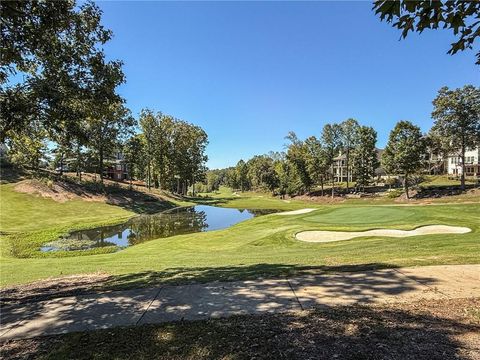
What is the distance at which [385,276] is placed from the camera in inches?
280

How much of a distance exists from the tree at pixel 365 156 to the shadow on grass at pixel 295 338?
5818 cm

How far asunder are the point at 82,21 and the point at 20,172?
46.1m

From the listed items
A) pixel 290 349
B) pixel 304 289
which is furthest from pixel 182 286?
pixel 290 349

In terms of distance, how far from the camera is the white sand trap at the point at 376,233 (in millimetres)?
17734

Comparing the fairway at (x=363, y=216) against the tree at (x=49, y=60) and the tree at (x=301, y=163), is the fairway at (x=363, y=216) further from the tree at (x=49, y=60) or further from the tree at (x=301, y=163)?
the tree at (x=301, y=163)

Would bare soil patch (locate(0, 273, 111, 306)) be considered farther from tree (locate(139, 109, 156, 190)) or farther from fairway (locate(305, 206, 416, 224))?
tree (locate(139, 109, 156, 190))

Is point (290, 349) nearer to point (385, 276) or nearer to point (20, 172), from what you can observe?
point (385, 276)

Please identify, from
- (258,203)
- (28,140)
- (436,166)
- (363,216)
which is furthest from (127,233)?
(436,166)

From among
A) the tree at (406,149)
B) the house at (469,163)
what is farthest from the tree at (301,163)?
the house at (469,163)

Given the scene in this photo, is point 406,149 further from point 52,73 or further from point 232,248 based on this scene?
point 52,73

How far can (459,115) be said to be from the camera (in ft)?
153

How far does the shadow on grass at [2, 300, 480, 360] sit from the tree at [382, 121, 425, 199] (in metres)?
45.8

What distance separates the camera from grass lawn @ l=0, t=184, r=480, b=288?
902cm

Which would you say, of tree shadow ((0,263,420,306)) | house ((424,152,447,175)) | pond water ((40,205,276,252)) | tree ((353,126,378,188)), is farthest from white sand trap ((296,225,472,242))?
house ((424,152,447,175))
